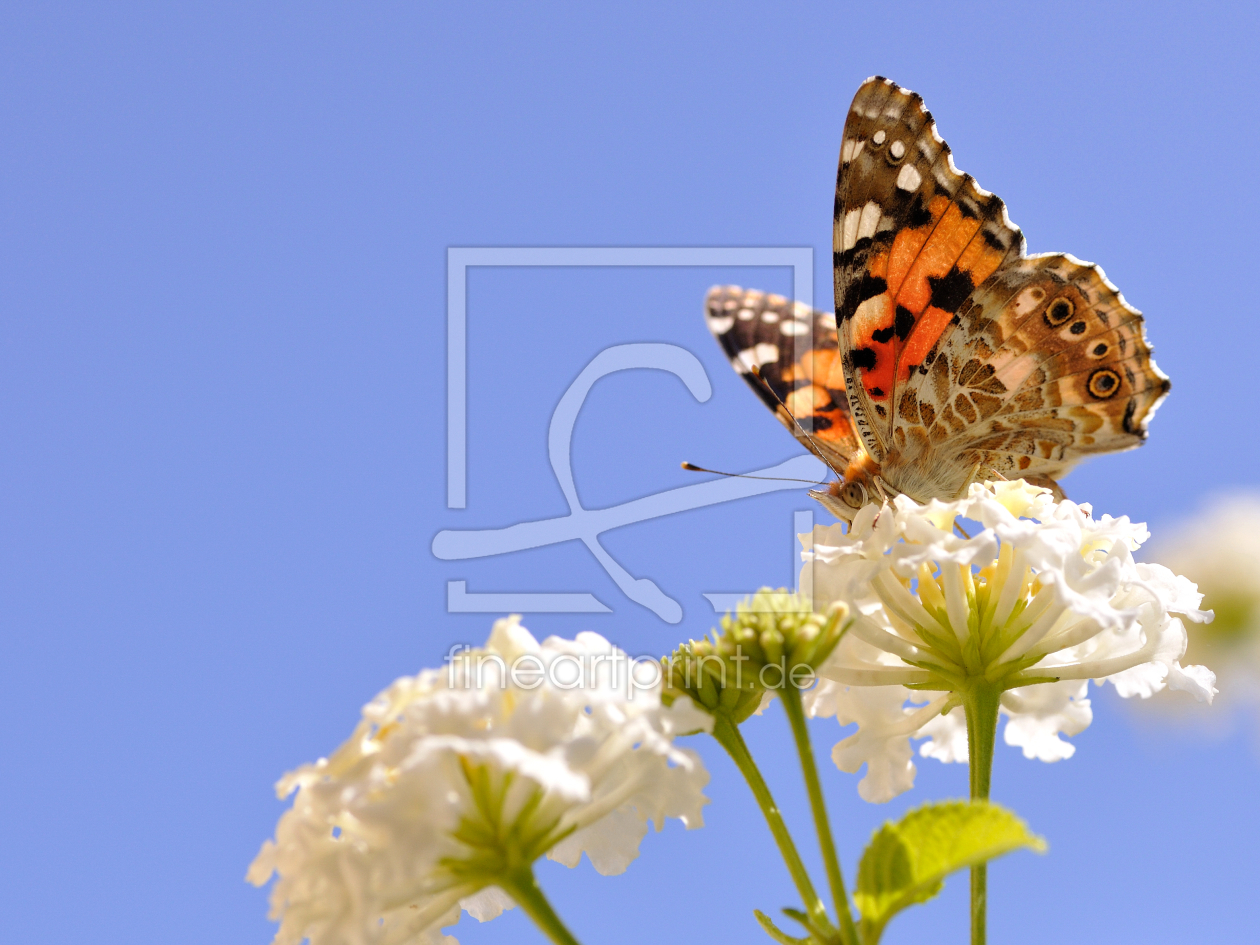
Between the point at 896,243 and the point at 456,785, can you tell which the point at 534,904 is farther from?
the point at 896,243

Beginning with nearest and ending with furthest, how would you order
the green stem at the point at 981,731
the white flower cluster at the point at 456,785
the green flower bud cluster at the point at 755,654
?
the white flower cluster at the point at 456,785, the green flower bud cluster at the point at 755,654, the green stem at the point at 981,731

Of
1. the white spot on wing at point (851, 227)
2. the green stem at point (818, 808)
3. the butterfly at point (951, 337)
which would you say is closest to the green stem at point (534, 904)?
the green stem at point (818, 808)

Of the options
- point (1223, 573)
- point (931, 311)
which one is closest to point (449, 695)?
point (931, 311)

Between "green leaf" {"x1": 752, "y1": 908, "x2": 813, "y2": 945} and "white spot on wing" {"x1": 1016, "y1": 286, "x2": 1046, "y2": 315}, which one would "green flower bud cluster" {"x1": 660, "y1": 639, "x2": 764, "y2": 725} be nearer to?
"green leaf" {"x1": 752, "y1": 908, "x2": 813, "y2": 945}

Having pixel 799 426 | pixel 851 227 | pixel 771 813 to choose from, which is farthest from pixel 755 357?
pixel 771 813

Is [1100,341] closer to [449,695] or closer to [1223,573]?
[449,695]

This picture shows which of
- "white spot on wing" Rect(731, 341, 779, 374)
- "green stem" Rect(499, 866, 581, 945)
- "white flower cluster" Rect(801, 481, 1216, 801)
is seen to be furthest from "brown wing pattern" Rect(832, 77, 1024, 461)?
"green stem" Rect(499, 866, 581, 945)

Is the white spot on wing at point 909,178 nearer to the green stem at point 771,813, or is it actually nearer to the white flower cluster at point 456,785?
the green stem at point 771,813
